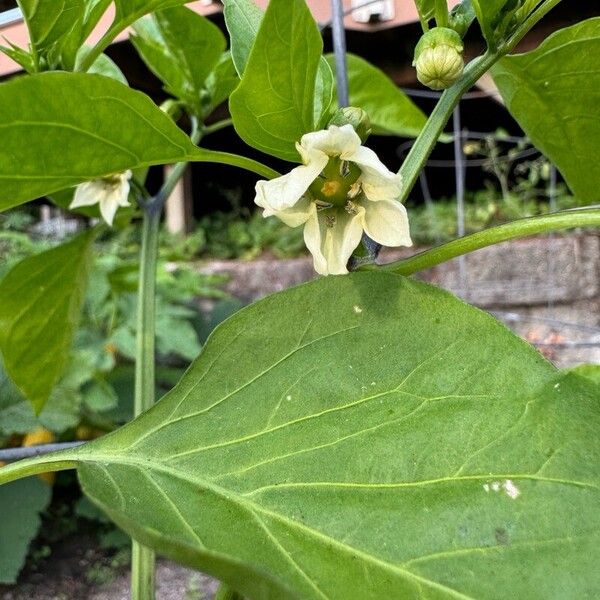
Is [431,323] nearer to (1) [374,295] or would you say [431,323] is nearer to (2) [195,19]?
(1) [374,295]

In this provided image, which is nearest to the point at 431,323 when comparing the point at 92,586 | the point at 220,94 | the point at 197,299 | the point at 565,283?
the point at 220,94

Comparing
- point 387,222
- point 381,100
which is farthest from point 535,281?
point 387,222

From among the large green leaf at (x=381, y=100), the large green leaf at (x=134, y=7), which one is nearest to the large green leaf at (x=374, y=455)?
the large green leaf at (x=134, y=7)

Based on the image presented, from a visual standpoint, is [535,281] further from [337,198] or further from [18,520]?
[337,198]

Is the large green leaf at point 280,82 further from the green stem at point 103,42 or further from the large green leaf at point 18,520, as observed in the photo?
the large green leaf at point 18,520

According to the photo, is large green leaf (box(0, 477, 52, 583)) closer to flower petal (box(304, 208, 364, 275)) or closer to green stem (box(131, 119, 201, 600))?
green stem (box(131, 119, 201, 600))

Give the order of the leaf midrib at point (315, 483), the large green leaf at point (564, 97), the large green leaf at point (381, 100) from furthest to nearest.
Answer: the large green leaf at point (381, 100), the large green leaf at point (564, 97), the leaf midrib at point (315, 483)
